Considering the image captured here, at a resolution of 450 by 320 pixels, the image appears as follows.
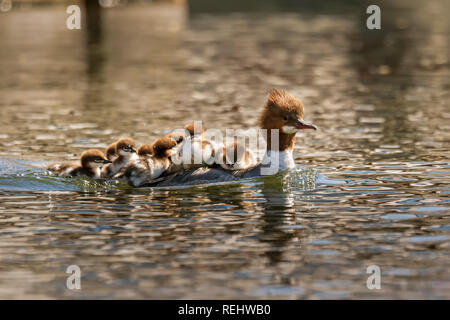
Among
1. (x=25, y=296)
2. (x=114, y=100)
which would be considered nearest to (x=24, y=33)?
(x=114, y=100)

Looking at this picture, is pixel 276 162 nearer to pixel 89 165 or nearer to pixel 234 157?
pixel 234 157

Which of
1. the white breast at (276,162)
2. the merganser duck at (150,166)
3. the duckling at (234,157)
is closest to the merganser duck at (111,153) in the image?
the merganser duck at (150,166)

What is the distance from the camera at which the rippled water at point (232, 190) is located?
8.11 metres

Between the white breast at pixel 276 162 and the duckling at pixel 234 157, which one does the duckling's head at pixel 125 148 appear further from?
the white breast at pixel 276 162

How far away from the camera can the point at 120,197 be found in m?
11.2

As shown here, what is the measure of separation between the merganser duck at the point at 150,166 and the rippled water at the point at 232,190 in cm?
18

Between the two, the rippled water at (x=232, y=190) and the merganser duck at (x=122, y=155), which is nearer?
the rippled water at (x=232, y=190)

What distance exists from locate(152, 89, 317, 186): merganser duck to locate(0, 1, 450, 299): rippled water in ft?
0.52

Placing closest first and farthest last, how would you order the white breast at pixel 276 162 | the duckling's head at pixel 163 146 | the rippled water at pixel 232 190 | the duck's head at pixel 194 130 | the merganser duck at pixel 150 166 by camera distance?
the rippled water at pixel 232 190
the merganser duck at pixel 150 166
the duckling's head at pixel 163 146
the white breast at pixel 276 162
the duck's head at pixel 194 130

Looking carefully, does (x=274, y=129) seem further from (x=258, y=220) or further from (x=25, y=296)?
(x=25, y=296)

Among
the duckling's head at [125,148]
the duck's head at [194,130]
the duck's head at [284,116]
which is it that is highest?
the duck's head at [284,116]

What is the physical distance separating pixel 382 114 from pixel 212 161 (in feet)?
21.6

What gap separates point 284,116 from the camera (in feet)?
39.0

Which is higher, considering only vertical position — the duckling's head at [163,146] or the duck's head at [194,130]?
the duck's head at [194,130]
